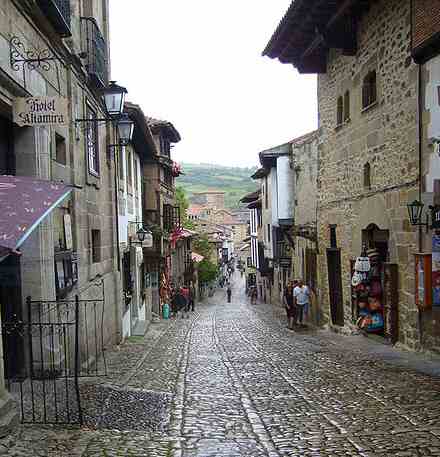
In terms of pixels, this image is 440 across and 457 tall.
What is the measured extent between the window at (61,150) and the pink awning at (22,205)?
12.0ft

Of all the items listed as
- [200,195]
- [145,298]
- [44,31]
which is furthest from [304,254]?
[200,195]

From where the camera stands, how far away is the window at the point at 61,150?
1045 cm

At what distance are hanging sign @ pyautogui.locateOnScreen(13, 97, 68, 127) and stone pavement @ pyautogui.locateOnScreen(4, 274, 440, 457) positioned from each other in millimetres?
3393

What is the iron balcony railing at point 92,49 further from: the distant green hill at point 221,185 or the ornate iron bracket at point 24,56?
the distant green hill at point 221,185

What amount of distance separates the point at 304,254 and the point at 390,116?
10.5 meters

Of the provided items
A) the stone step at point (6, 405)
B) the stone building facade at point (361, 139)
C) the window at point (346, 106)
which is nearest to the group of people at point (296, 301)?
the stone building facade at point (361, 139)

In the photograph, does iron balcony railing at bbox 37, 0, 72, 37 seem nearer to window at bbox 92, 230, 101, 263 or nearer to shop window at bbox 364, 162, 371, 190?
window at bbox 92, 230, 101, 263

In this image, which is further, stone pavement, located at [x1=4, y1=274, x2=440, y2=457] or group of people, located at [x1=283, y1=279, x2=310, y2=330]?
group of people, located at [x1=283, y1=279, x2=310, y2=330]

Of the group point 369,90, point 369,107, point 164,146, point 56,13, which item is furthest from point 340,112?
point 164,146

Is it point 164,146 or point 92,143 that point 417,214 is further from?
point 164,146

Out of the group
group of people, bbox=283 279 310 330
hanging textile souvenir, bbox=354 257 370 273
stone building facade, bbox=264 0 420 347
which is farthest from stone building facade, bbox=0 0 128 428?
group of people, bbox=283 279 310 330

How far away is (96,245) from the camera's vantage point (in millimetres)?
13758

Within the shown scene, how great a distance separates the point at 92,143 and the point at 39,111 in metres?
5.84

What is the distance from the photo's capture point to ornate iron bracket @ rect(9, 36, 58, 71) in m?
7.61
